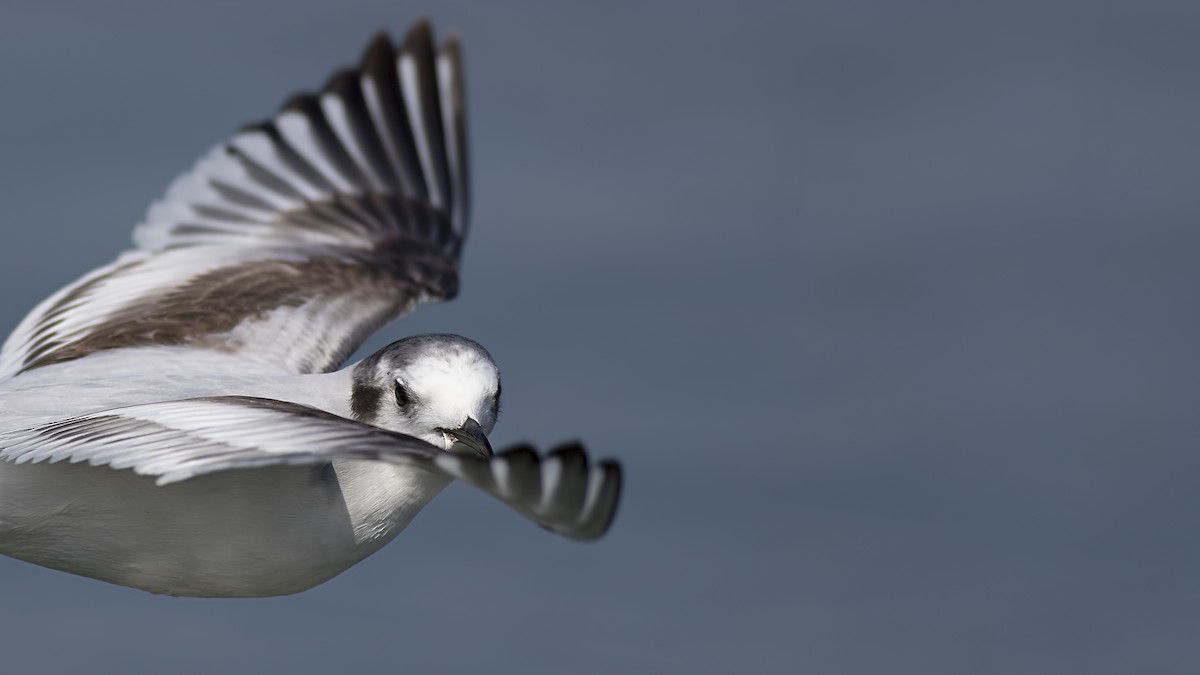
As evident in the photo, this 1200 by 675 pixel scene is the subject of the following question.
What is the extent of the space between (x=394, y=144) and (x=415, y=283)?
56.5 inches

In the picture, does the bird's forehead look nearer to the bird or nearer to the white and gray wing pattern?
the bird

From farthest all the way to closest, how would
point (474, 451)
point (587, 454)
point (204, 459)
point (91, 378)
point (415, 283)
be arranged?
point (415, 283), point (91, 378), point (474, 451), point (204, 459), point (587, 454)

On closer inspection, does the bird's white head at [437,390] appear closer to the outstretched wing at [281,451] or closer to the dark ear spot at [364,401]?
the dark ear spot at [364,401]

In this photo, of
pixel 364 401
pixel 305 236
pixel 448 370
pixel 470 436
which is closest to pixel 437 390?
pixel 448 370

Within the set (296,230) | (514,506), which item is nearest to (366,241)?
(296,230)

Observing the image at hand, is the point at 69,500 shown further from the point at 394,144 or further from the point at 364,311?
the point at 394,144

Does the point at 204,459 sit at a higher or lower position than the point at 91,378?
lower

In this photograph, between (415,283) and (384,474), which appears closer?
(384,474)

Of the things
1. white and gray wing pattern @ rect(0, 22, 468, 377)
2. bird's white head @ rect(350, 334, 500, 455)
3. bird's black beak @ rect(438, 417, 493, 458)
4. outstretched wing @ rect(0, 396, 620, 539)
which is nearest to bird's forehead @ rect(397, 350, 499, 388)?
bird's white head @ rect(350, 334, 500, 455)

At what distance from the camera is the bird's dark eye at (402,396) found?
296 inches

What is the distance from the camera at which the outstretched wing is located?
5566 millimetres

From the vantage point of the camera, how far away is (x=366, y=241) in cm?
1127

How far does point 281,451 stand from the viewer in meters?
6.05

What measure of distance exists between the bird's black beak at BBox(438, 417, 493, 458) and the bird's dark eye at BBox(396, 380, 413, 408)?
0.18 metres
